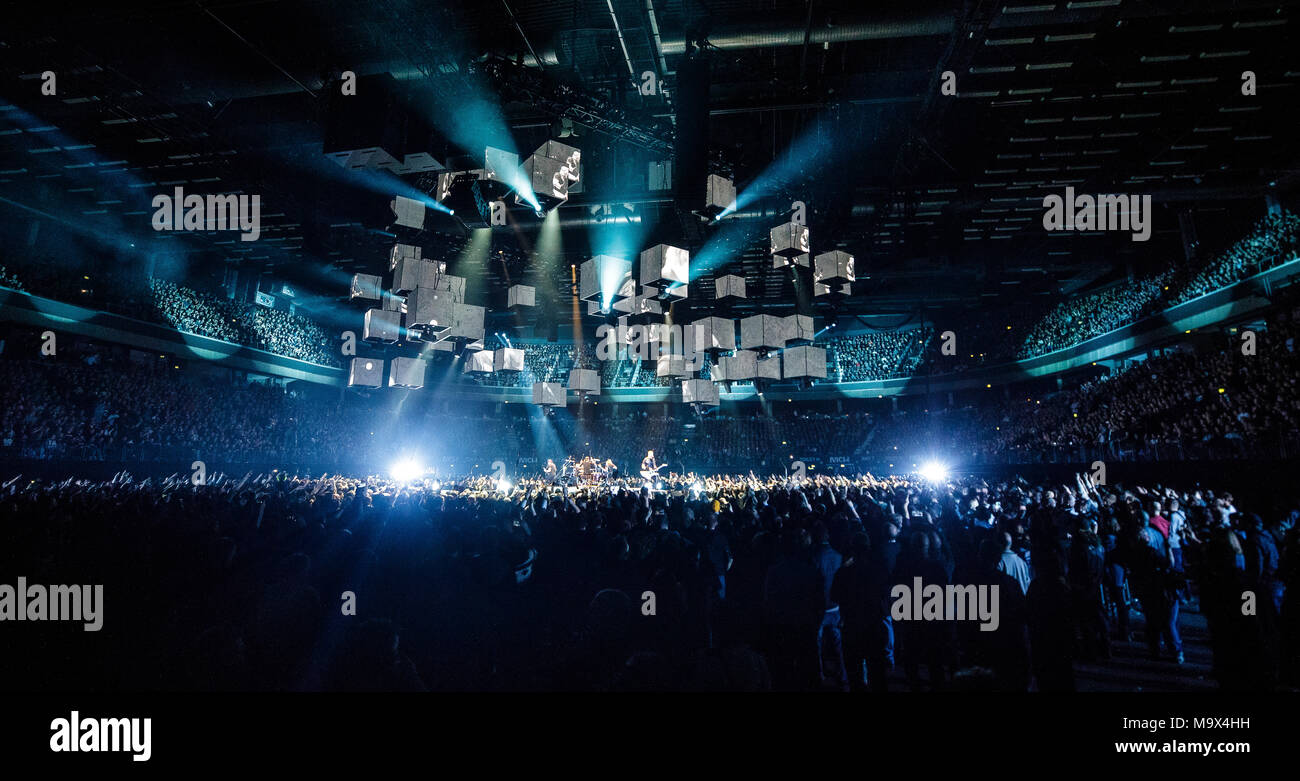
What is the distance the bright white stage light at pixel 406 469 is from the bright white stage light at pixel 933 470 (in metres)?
A: 26.5

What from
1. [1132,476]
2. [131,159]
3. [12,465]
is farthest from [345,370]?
[1132,476]

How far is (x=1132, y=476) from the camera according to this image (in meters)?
16.0

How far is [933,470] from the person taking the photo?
2778cm

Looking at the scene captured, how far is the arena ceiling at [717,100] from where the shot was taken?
7980 millimetres

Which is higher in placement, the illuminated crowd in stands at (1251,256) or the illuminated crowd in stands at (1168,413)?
the illuminated crowd in stands at (1251,256)

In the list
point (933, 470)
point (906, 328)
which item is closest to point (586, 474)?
point (933, 470)

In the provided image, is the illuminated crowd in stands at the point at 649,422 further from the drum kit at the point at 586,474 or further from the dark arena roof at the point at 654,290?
the drum kit at the point at 586,474

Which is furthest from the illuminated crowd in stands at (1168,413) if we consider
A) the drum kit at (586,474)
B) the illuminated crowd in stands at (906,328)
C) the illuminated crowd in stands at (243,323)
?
the illuminated crowd in stands at (243,323)

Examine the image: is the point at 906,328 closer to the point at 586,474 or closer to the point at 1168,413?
the point at 1168,413

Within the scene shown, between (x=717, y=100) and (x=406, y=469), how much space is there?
26809 millimetres

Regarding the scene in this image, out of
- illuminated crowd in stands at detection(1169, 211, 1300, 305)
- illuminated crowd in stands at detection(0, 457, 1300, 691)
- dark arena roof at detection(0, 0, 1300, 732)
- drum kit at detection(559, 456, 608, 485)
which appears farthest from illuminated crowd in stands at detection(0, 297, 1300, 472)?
illuminated crowd in stands at detection(0, 457, 1300, 691)
